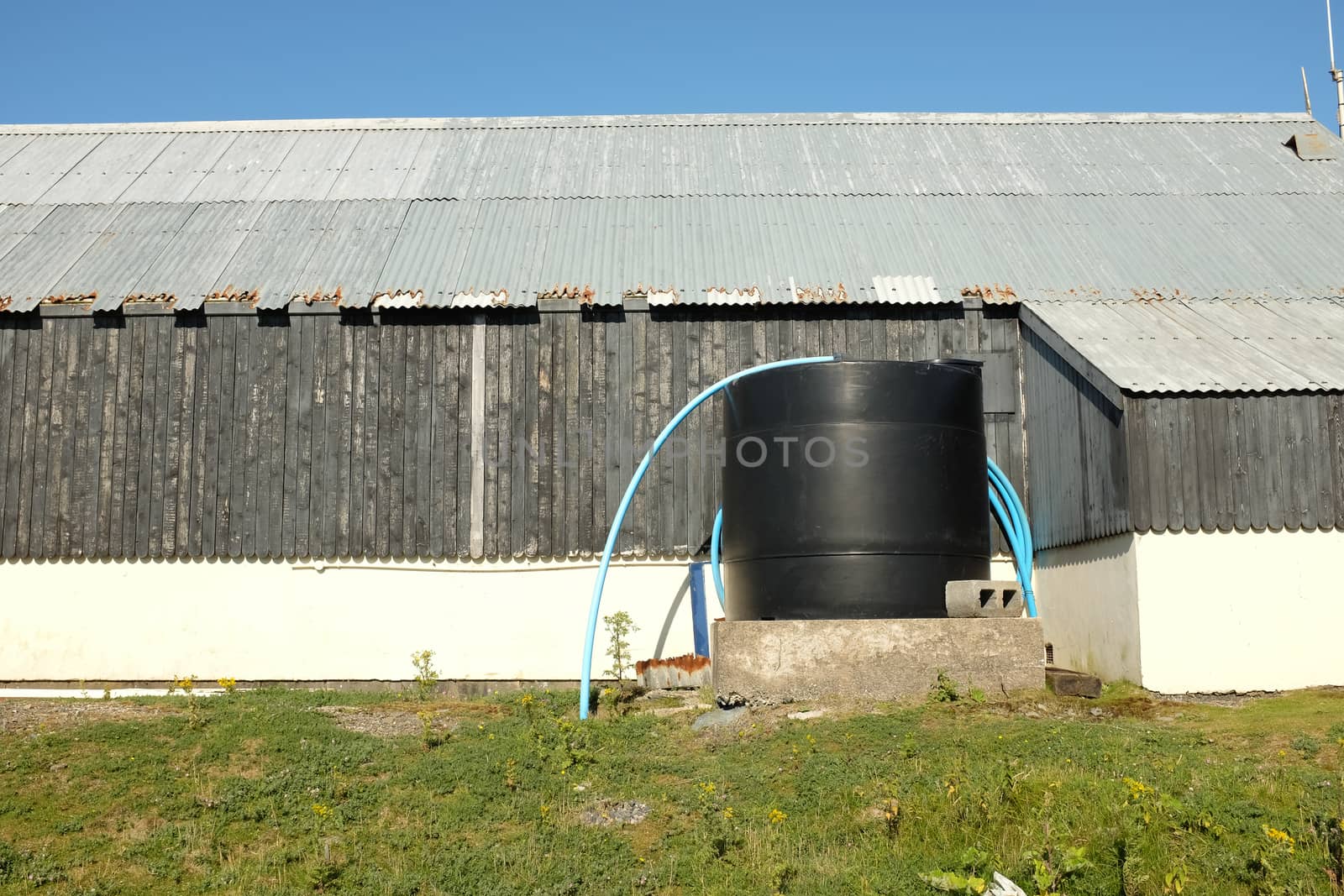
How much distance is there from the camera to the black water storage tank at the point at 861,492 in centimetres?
1329

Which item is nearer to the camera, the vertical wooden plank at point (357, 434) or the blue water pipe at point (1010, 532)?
the blue water pipe at point (1010, 532)

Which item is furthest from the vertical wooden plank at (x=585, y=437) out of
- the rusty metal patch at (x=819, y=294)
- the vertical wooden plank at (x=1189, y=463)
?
the vertical wooden plank at (x=1189, y=463)

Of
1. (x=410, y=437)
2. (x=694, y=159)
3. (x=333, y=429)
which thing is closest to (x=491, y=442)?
(x=410, y=437)

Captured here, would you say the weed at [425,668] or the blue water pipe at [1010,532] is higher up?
the blue water pipe at [1010,532]

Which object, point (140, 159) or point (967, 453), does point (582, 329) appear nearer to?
point (967, 453)

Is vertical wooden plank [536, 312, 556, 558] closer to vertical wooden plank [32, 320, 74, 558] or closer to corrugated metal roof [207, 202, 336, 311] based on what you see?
corrugated metal roof [207, 202, 336, 311]

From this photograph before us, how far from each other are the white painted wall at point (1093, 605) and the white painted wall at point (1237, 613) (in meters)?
0.26

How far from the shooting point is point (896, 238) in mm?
19562

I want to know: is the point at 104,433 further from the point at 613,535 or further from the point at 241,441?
the point at 613,535

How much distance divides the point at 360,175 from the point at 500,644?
940 cm

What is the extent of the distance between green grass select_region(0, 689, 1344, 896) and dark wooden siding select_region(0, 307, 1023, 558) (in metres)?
4.74

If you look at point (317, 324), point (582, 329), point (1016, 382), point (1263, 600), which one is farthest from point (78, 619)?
point (1263, 600)

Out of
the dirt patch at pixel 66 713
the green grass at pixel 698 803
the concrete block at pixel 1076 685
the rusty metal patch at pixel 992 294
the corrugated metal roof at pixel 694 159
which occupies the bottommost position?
the green grass at pixel 698 803

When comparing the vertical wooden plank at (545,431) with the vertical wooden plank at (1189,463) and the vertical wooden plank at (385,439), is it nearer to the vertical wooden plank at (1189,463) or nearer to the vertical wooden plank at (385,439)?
the vertical wooden plank at (385,439)
